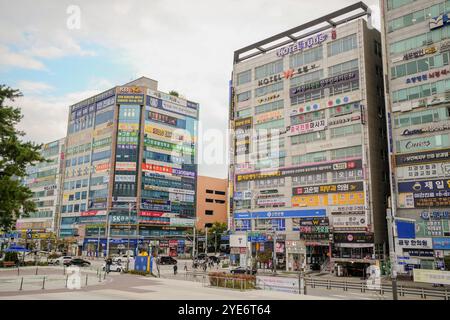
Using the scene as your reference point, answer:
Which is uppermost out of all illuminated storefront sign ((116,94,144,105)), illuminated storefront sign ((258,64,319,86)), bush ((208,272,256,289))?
illuminated storefront sign ((116,94,144,105))

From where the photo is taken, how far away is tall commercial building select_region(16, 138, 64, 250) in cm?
12262

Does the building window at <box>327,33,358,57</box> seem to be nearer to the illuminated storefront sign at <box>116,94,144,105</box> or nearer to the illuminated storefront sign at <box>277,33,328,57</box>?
the illuminated storefront sign at <box>277,33,328,57</box>

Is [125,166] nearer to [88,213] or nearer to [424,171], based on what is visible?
[88,213]

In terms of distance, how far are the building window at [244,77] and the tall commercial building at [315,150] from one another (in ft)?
0.71

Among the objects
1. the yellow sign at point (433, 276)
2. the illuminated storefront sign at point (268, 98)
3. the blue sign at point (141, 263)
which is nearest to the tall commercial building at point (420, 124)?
the yellow sign at point (433, 276)

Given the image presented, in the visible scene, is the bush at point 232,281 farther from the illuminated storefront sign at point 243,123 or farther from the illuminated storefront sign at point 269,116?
the illuminated storefront sign at point 243,123

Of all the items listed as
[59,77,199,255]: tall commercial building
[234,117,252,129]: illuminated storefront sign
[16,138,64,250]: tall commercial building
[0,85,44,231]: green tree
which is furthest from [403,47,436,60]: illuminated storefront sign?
[16,138,64,250]: tall commercial building

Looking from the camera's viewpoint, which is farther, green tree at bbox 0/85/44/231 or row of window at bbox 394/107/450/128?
row of window at bbox 394/107/450/128

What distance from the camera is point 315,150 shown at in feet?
226

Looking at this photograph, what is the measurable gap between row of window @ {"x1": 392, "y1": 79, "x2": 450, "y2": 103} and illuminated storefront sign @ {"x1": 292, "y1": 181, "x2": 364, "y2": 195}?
43.9 feet

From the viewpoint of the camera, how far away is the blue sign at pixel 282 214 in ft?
218

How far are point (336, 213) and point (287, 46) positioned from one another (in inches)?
1243

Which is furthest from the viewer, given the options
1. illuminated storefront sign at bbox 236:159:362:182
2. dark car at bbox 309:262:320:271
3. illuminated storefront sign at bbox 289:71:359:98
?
illuminated storefront sign at bbox 289:71:359:98

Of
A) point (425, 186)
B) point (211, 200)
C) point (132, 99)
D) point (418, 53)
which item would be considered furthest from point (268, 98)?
point (211, 200)
